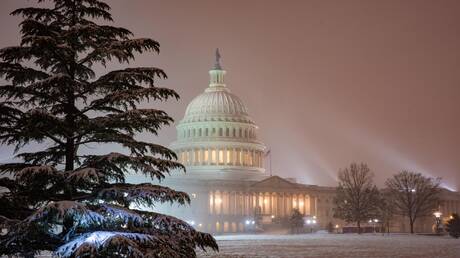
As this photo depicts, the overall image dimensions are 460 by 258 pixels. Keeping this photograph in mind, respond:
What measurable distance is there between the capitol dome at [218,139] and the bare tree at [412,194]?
56.6 m

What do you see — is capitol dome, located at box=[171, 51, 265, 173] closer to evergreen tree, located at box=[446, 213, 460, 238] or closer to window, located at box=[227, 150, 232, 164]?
window, located at box=[227, 150, 232, 164]

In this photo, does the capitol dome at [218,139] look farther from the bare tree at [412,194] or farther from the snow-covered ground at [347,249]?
the snow-covered ground at [347,249]

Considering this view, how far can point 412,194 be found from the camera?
134m

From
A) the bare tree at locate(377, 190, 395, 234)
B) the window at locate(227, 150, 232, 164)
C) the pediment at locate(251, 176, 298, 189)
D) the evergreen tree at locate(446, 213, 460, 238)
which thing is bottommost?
the evergreen tree at locate(446, 213, 460, 238)

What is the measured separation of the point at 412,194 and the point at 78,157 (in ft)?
402

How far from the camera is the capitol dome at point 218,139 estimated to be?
187875mm

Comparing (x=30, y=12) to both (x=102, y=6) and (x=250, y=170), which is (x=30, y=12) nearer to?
(x=102, y=6)

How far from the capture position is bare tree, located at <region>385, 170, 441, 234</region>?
130 m

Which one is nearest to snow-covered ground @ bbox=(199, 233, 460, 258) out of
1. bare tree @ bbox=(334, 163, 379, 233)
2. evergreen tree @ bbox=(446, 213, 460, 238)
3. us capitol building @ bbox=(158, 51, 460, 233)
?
evergreen tree @ bbox=(446, 213, 460, 238)

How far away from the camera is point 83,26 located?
1792 centimetres

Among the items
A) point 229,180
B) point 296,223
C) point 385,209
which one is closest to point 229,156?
point 229,180

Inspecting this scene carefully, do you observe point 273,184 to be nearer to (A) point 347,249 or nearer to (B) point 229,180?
(B) point 229,180

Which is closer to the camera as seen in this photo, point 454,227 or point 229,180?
point 454,227

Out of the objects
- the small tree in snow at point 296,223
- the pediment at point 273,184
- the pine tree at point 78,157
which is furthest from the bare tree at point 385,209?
the pine tree at point 78,157
